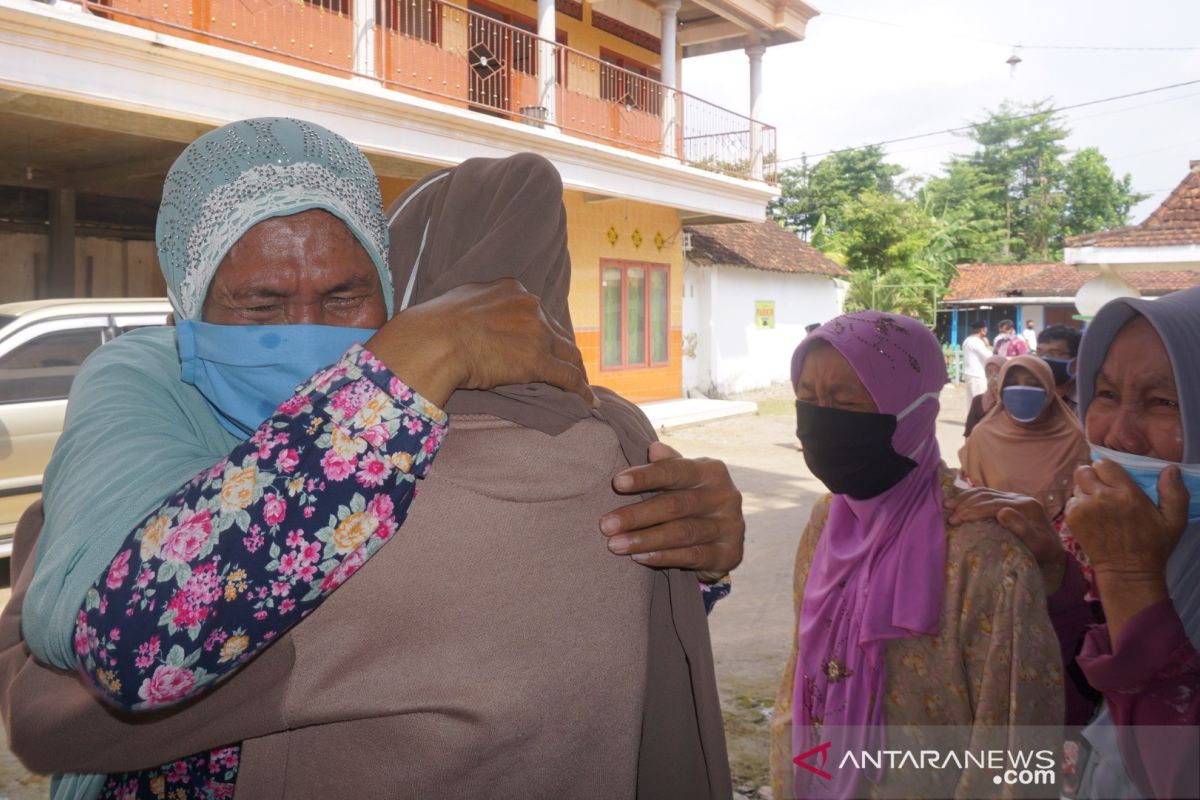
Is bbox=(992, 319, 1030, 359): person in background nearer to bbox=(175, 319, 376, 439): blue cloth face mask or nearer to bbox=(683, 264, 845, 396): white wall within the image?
bbox=(683, 264, 845, 396): white wall

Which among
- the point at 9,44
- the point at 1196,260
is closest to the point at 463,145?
the point at 9,44

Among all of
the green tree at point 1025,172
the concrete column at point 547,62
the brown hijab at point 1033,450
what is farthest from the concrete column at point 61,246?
the green tree at point 1025,172

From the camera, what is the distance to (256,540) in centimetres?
69

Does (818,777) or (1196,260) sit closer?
(818,777)

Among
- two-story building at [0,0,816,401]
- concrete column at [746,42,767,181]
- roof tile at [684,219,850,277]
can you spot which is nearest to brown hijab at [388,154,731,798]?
two-story building at [0,0,816,401]

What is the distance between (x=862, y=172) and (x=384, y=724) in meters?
38.5

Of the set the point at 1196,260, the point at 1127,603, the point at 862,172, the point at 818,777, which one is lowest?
the point at 818,777

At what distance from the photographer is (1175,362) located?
62.3 inches

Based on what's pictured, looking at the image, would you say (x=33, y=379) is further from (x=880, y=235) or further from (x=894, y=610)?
(x=880, y=235)

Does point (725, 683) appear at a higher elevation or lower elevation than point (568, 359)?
lower

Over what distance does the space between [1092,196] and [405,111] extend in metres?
44.7

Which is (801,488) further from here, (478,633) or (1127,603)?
(478,633)

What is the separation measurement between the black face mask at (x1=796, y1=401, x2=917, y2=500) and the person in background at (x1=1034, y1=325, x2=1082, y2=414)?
109 inches

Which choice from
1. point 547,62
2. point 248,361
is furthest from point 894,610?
point 547,62
